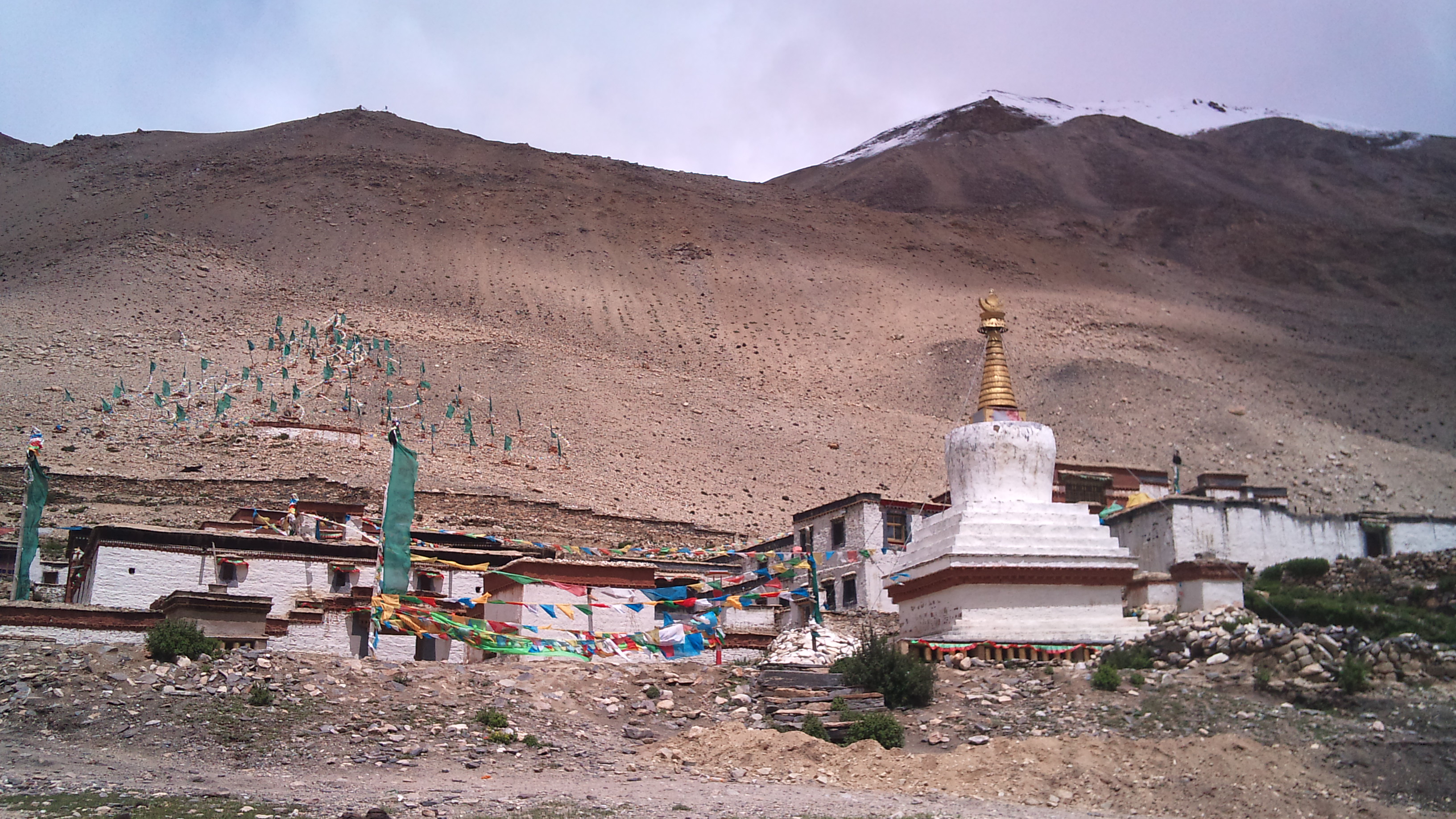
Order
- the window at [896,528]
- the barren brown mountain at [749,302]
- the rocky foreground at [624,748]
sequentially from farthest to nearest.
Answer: the barren brown mountain at [749,302] < the window at [896,528] < the rocky foreground at [624,748]

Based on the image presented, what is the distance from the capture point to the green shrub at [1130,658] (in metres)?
14.8

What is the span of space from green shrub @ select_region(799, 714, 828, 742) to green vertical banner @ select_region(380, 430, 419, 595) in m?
4.66

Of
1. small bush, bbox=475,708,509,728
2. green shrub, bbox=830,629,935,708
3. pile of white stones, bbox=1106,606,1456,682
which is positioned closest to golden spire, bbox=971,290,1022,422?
pile of white stones, bbox=1106,606,1456,682

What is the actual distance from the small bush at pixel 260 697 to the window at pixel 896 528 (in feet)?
47.1

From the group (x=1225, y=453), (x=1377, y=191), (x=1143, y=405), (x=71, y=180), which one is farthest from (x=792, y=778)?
(x=1377, y=191)

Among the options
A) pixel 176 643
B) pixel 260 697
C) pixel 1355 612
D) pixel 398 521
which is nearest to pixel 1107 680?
pixel 1355 612

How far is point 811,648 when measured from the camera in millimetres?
15789

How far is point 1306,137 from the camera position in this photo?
111438 mm

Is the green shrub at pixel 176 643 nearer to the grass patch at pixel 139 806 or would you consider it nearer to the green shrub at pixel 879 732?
the grass patch at pixel 139 806

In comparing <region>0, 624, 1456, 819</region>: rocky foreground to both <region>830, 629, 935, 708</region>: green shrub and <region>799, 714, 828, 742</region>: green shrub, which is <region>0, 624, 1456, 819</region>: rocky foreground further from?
<region>799, 714, 828, 742</region>: green shrub

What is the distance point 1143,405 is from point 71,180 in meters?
60.6

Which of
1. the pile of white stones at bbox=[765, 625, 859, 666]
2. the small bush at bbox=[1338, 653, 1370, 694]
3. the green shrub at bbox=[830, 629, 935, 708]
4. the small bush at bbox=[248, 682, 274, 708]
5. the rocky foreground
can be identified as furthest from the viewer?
the pile of white stones at bbox=[765, 625, 859, 666]

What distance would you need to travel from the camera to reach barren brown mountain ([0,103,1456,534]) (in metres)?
43.1

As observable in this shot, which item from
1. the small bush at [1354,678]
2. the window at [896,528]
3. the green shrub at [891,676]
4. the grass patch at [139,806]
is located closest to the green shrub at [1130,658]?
the green shrub at [891,676]
